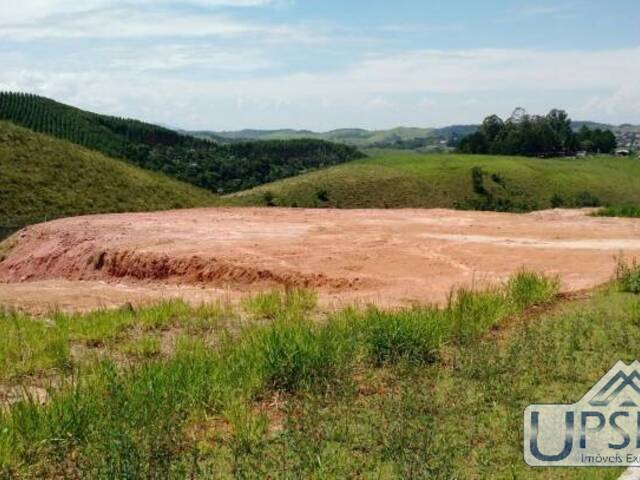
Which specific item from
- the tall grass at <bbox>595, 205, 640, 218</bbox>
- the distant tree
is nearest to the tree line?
the distant tree

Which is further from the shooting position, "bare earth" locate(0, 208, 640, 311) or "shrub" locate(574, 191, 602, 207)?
"shrub" locate(574, 191, 602, 207)

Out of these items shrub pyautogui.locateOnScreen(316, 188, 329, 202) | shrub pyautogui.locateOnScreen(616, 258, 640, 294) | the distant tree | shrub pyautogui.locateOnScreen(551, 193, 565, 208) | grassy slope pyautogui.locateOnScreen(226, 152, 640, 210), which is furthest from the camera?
the distant tree

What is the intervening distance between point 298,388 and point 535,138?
85.9m

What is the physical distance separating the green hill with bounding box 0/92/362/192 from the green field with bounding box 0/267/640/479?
206ft

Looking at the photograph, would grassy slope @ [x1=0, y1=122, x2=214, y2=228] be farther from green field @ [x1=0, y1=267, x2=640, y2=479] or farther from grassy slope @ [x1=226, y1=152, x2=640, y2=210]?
green field @ [x1=0, y1=267, x2=640, y2=479]

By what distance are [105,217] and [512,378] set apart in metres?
16.7

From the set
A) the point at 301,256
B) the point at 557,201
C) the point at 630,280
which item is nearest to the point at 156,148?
the point at 557,201

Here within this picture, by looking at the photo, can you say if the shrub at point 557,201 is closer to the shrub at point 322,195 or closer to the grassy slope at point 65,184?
the shrub at point 322,195

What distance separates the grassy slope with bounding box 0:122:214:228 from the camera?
125 feet

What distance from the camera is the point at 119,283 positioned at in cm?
1348

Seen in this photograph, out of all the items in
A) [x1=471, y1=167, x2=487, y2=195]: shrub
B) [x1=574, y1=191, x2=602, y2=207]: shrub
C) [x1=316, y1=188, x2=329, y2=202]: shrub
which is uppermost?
[x1=471, y1=167, x2=487, y2=195]: shrub

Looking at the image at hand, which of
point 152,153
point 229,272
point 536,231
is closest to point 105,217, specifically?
point 229,272

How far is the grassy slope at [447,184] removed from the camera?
63.1 metres

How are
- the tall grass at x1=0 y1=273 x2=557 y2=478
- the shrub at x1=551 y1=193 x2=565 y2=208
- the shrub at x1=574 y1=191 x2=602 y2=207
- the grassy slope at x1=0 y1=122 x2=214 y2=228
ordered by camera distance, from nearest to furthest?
the tall grass at x1=0 y1=273 x2=557 y2=478
the grassy slope at x1=0 y1=122 x2=214 y2=228
the shrub at x1=551 y1=193 x2=565 y2=208
the shrub at x1=574 y1=191 x2=602 y2=207
